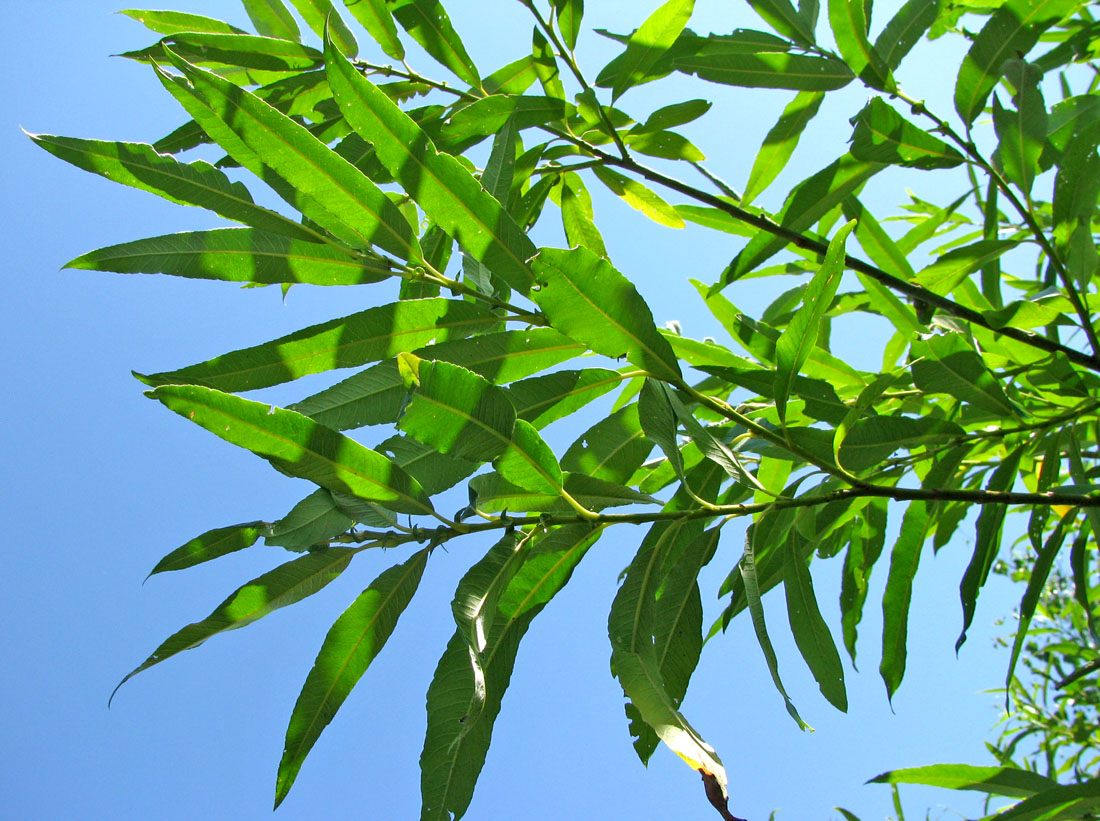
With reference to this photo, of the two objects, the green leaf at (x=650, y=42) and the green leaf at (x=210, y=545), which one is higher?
the green leaf at (x=650, y=42)

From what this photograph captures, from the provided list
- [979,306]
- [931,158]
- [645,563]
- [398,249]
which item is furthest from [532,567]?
[979,306]

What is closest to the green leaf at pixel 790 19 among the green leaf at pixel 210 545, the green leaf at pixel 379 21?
the green leaf at pixel 379 21

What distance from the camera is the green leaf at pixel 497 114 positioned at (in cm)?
117

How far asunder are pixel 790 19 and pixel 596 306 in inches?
31.6

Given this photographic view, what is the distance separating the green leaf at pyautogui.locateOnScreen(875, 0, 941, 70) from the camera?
3.76 feet

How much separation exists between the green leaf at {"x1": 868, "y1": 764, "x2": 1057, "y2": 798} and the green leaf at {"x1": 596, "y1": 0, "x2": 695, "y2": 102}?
1094 mm

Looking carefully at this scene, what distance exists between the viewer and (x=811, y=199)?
1141 millimetres

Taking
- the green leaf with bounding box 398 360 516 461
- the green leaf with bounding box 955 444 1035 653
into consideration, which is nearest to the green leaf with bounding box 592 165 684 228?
the green leaf with bounding box 955 444 1035 653

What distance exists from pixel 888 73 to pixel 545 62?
53 cm

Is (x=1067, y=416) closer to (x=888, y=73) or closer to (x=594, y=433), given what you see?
(x=888, y=73)

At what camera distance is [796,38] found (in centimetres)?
126

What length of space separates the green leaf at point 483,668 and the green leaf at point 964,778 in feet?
1.96

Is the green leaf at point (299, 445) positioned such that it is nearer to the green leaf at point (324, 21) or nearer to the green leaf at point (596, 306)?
the green leaf at point (596, 306)

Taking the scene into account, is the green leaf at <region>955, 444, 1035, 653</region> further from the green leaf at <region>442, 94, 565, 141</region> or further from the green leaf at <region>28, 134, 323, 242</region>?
the green leaf at <region>28, 134, 323, 242</region>
